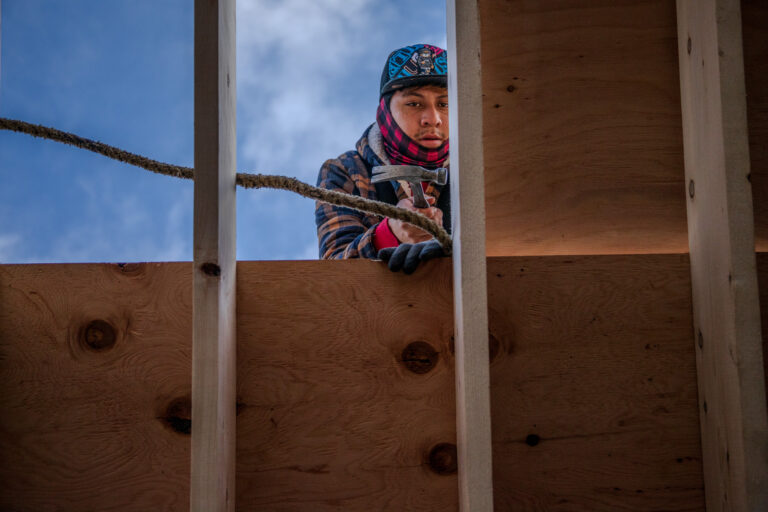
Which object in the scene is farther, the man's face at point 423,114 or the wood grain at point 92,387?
the man's face at point 423,114

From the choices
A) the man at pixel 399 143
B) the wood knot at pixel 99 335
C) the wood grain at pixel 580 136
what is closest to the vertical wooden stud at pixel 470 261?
the wood grain at pixel 580 136

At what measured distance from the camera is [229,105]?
72 centimetres

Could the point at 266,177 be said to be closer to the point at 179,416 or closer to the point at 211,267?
the point at 211,267

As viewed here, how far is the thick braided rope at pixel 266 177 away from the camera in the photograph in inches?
31.2

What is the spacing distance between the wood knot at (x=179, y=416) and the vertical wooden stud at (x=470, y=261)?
37 centimetres

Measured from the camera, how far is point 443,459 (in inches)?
31.1

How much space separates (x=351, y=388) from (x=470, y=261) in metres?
0.27

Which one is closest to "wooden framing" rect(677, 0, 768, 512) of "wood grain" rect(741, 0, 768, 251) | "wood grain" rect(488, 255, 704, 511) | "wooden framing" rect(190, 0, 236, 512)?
"wood grain" rect(488, 255, 704, 511)

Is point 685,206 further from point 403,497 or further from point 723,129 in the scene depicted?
point 403,497

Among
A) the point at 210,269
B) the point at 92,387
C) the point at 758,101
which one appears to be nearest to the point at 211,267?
the point at 210,269

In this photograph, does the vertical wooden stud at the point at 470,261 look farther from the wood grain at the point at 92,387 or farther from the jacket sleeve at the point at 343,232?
the jacket sleeve at the point at 343,232

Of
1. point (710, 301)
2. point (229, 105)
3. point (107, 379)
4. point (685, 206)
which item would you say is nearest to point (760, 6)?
point (685, 206)

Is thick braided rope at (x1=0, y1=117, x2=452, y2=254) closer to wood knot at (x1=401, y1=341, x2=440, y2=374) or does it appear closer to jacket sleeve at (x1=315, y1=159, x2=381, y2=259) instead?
wood knot at (x1=401, y1=341, x2=440, y2=374)

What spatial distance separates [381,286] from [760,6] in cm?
77
